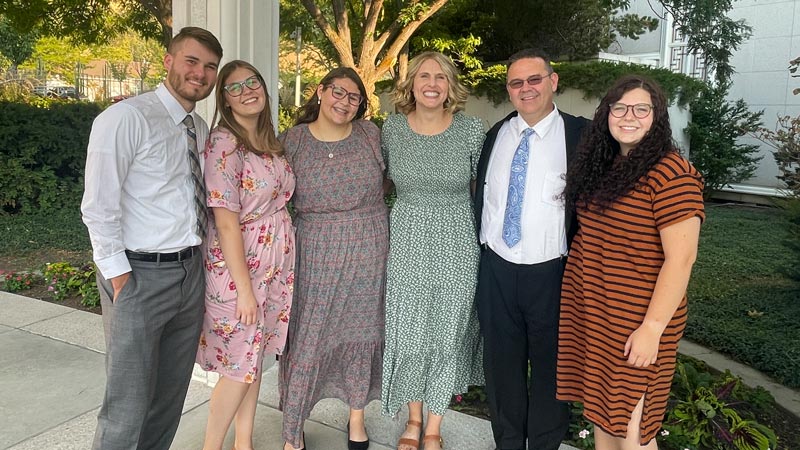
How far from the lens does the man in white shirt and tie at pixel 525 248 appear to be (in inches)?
108

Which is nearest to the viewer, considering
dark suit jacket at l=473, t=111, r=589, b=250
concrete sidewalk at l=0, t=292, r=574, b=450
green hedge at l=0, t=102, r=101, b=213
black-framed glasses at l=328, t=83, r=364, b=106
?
dark suit jacket at l=473, t=111, r=589, b=250

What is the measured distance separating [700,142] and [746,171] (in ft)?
3.40

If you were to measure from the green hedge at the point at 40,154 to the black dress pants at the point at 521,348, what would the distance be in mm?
8501

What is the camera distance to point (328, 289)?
2.99 metres

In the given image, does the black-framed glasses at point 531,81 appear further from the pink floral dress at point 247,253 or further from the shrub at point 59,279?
the shrub at point 59,279

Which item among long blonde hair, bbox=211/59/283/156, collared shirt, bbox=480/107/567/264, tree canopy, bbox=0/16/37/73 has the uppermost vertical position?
tree canopy, bbox=0/16/37/73

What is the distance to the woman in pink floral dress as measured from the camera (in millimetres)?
2541

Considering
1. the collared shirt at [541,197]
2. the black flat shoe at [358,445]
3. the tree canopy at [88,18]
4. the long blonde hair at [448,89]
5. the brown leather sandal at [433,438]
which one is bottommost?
the black flat shoe at [358,445]

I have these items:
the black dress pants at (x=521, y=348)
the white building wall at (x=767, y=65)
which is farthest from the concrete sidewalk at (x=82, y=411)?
the white building wall at (x=767, y=65)

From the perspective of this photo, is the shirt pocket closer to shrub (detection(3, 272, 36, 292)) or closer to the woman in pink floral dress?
the woman in pink floral dress

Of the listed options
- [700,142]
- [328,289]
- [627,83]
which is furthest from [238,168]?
[700,142]

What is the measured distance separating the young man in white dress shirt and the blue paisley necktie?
1.26 m

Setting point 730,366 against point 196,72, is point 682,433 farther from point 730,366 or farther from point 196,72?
point 196,72

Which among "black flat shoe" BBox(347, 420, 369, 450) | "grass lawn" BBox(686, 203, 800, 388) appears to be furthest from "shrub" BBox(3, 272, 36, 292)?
"grass lawn" BBox(686, 203, 800, 388)
